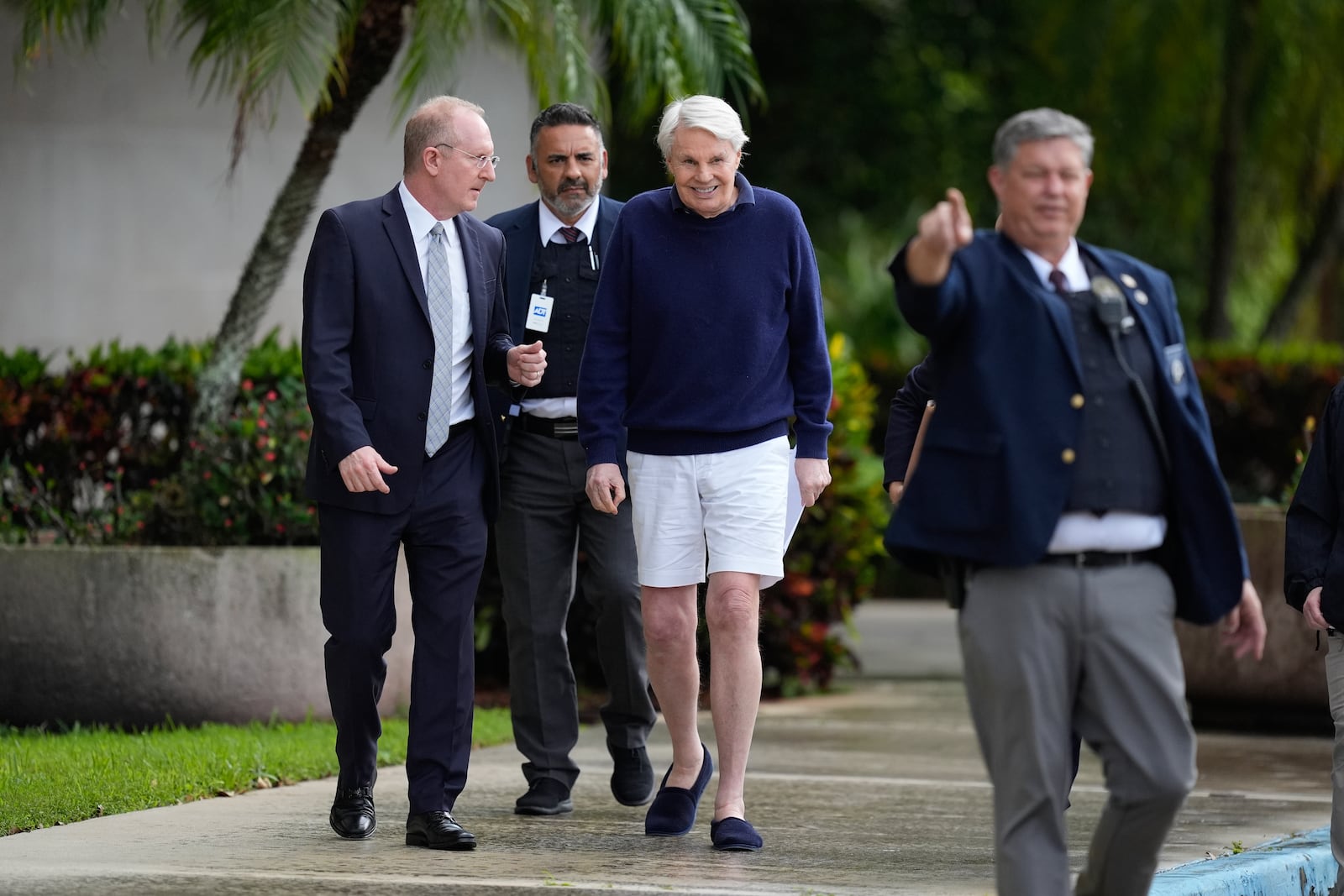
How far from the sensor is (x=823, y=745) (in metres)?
8.03

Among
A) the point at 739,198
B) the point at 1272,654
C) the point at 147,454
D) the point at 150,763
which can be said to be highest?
the point at 739,198

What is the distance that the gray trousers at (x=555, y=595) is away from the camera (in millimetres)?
6148

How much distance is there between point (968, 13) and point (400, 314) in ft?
46.3

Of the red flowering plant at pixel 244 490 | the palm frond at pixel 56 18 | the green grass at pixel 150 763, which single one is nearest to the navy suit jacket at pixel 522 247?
the green grass at pixel 150 763

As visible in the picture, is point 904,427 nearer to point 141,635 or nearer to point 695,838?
point 695,838

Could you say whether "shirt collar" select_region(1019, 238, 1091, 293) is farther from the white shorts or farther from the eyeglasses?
the eyeglasses

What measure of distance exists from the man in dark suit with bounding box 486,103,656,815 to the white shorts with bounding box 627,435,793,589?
662 millimetres

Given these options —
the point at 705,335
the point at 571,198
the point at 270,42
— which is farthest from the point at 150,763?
the point at 270,42

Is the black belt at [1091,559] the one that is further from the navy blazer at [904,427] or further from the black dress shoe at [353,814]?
the black dress shoe at [353,814]

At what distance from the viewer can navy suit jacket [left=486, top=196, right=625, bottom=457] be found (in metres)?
6.18

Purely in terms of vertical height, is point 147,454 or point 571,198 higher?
point 571,198

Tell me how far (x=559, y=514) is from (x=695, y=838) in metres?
1.20

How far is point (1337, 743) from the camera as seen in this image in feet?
17.0

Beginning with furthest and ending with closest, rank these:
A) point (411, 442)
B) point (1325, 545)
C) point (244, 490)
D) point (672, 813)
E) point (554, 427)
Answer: point (244, 490), point (554, 427), point (672, 813), point (411, 442), point (1325, 545)
